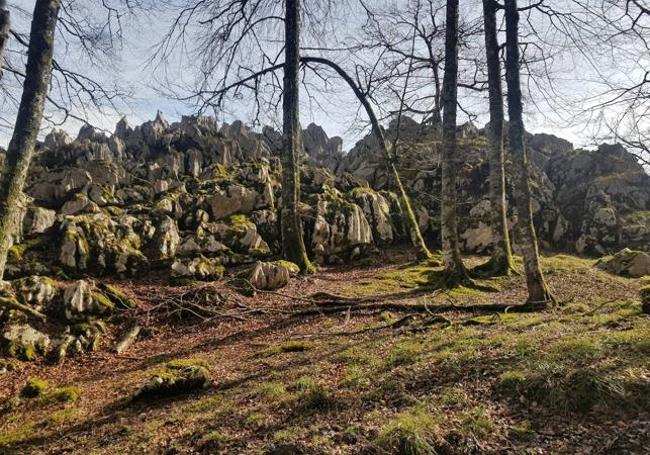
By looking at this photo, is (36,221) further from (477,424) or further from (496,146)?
(496,146)

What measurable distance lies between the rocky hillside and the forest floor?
4839 mm

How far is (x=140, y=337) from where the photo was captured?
29.6 feet

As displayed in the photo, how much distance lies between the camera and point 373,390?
4957 millimetres

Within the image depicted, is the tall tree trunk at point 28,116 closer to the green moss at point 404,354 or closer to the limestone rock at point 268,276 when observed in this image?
the green moss at point 404,354

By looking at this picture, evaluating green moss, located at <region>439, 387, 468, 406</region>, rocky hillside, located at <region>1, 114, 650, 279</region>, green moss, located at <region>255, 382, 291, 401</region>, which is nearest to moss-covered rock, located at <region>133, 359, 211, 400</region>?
green moss, located at <region>255, 382, 291, 401</region>

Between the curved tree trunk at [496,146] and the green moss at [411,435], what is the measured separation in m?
9.81

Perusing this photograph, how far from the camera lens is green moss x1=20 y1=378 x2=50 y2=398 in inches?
247

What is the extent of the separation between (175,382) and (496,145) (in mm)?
10688

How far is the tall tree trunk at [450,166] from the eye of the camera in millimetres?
11656

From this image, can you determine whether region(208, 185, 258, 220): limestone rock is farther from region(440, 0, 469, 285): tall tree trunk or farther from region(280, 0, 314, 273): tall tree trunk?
region(440, 0, 469, 285): tall tree trunk

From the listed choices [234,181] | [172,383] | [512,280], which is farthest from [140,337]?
[234,181]

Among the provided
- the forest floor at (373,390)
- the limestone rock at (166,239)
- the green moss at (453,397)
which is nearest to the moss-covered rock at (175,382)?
the forest floor at (373,390)

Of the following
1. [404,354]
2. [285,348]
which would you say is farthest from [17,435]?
[404,354]

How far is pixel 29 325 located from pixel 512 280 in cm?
1308
